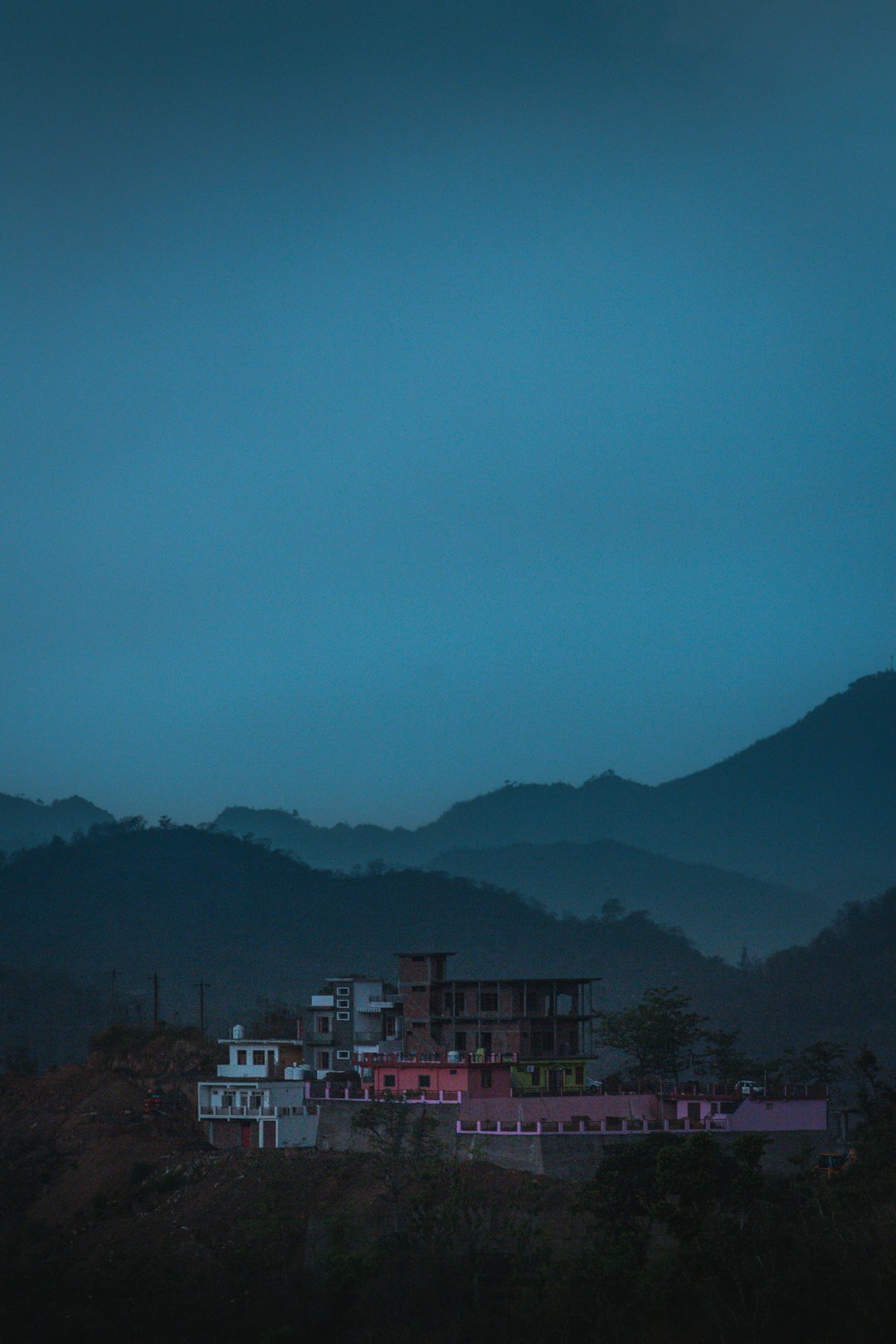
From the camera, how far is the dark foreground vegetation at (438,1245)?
3647 cm

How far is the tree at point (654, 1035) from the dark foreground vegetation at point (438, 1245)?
834cm

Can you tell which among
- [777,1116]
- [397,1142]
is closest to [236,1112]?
[397,1142]

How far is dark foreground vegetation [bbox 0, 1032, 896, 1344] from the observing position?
36.5 metres

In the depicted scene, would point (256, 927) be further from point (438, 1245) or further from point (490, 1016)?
point (438, 1245)

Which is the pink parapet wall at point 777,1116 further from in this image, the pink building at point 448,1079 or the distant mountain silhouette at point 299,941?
the distant mountain silhouette at point 299,941

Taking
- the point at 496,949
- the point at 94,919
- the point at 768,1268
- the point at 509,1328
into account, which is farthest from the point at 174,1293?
the point at 94,919

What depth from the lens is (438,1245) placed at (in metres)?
42.3

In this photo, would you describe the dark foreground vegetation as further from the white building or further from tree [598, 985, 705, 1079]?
tree [598, 985, 705, 1079]

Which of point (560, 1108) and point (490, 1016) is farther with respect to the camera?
point (490, 1016)

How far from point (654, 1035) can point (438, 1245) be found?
2020cm

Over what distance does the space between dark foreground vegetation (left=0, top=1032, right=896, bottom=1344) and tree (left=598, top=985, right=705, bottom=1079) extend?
27.3 feet

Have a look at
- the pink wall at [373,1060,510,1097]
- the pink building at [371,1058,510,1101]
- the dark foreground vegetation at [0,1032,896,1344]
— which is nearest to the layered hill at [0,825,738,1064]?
the pink wall at [373,1060,510,1097]

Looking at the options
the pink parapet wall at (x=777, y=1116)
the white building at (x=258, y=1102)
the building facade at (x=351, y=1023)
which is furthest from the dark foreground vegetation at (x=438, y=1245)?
the building facade at (x=351, y=1023)

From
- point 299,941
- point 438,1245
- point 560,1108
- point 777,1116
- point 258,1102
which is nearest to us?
point 438,1245
